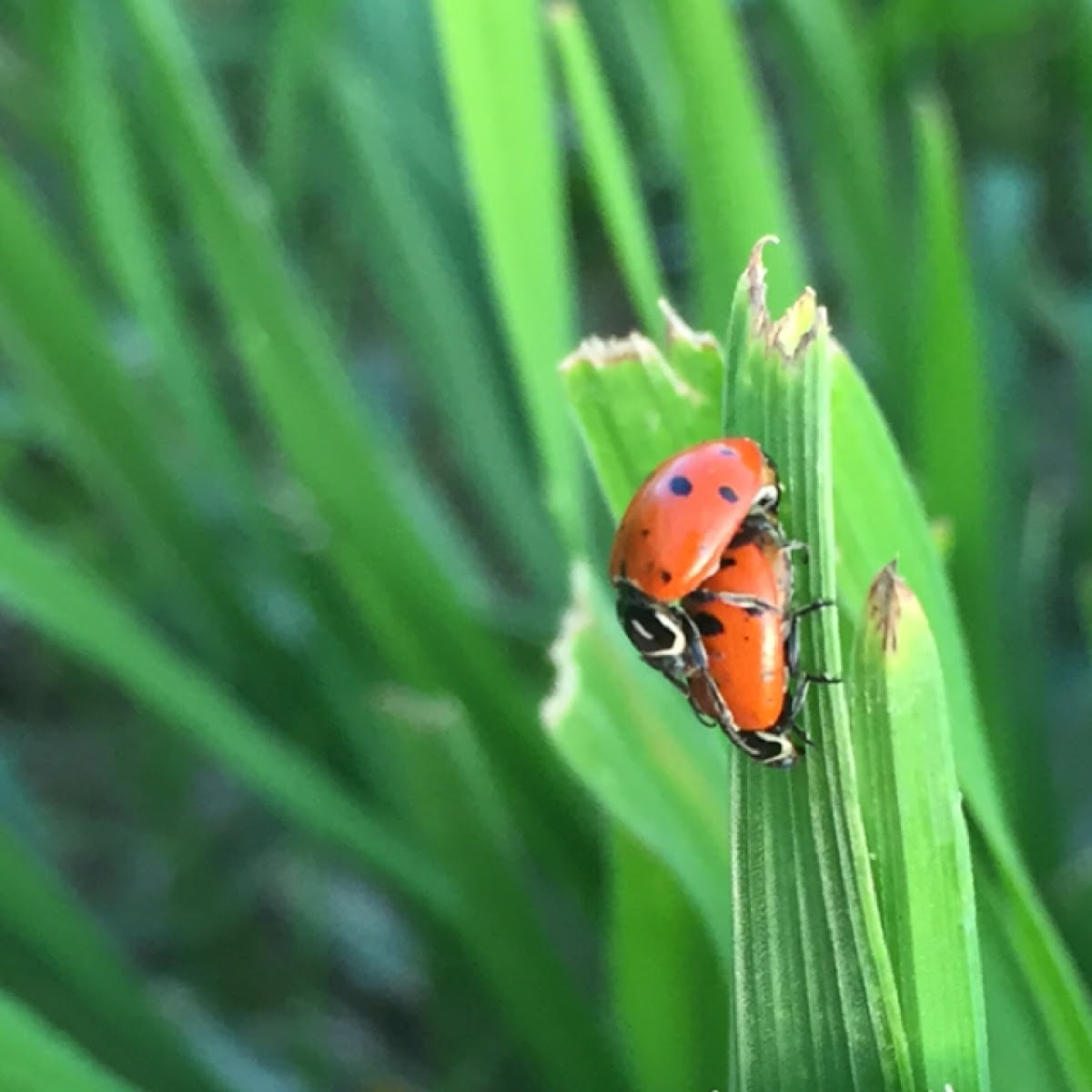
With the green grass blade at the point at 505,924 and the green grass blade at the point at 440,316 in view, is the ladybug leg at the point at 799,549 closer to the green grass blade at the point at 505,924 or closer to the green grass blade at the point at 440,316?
the green grass blade at the point at 505,924

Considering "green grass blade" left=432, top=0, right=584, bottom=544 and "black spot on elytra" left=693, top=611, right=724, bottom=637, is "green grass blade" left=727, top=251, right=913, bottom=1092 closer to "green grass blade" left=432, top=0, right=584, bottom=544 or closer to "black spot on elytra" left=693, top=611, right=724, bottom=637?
"black spot on elytra" left=693, top=611, right=724, bottom=637

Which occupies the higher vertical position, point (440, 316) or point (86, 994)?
point (440, 316)

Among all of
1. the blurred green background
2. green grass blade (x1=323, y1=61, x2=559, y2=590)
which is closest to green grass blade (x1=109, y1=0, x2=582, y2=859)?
the blurred green background

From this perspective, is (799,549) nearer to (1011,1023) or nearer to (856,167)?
(1011,1023)

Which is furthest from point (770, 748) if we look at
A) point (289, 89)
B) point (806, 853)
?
point (289, 89)

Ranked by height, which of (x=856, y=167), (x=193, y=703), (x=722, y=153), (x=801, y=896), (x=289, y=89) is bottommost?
(x=801, y=896)

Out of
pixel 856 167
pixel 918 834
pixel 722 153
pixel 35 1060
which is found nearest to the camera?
pixel 918 834

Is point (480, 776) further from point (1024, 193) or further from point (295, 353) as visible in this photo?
point (1024, 193)

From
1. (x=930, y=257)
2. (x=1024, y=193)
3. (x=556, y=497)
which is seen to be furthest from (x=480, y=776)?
(x=1024, y=193)
